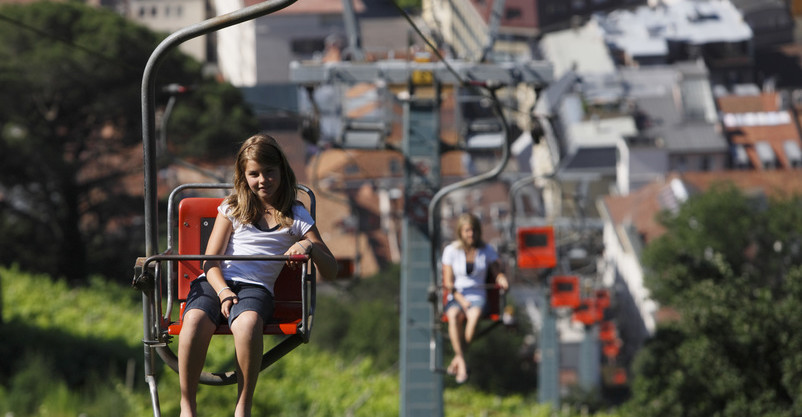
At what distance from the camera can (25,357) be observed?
3020cm

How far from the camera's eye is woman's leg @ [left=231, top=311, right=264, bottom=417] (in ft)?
17.0

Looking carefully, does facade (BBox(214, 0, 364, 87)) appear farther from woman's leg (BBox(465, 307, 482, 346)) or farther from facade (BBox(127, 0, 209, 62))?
woman's leg (BBox(465, 307, 482, 346))

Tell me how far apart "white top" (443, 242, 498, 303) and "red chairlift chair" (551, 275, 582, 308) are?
53.7 ft

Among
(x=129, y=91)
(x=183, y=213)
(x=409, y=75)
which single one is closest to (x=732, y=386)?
(x=409, y=75)

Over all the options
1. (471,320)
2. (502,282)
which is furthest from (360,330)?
(502,282)

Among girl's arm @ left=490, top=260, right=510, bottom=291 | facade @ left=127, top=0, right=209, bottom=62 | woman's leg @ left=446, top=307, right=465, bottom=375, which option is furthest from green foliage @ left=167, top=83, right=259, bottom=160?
facade @ left=127, top=0, right=209, bottom=62

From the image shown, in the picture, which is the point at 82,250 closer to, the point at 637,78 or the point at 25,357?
the point at 25,357

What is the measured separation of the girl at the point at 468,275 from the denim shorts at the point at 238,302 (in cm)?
488

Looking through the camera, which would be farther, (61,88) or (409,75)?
(61,88)

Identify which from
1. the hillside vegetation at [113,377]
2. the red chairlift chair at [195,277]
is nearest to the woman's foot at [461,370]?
the red chairlift chair at [195,277]

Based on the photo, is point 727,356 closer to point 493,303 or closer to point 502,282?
point 493,303

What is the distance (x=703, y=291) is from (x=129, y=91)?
23.1m

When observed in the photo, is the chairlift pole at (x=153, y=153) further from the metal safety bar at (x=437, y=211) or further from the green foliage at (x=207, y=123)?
the green foliage at (x=207, y=123)

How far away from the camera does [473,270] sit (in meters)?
10.5
